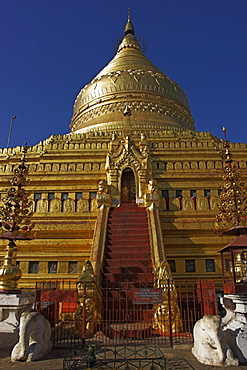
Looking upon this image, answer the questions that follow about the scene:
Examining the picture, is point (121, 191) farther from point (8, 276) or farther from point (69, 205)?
point (8, 276)

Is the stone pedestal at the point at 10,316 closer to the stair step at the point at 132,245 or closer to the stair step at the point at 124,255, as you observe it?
the stair step at the point at 124,255

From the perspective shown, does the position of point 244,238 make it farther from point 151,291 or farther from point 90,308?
point 90,308

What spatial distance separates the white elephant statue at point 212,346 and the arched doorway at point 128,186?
1150cm

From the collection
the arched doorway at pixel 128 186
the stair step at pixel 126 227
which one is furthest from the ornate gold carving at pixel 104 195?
the stair step at pixel 126 227

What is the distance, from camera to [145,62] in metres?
35.4

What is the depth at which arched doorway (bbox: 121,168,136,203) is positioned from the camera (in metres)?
18.7

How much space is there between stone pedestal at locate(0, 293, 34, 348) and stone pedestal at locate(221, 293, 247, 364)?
5414mm

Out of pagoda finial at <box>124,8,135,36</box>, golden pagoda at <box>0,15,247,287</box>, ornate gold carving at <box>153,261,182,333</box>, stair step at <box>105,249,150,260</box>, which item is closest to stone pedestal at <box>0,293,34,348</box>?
golden pagoda at <box>0,15,247,287</box>

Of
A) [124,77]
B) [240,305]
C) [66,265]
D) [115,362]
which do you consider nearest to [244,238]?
[240,305]

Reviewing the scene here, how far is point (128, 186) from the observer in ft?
61.9

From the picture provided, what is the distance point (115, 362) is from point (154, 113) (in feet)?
79.4

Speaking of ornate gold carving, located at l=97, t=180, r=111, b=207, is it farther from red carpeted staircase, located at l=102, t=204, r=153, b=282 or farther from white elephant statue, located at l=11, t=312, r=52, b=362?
white elephant statue, located at l=11, t=312, r=52, b=362

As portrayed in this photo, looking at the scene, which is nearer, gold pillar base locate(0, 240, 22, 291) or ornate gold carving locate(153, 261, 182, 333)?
gold pillar base locate(0, 240, 22, 291)

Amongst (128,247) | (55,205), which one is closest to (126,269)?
(128,247)
